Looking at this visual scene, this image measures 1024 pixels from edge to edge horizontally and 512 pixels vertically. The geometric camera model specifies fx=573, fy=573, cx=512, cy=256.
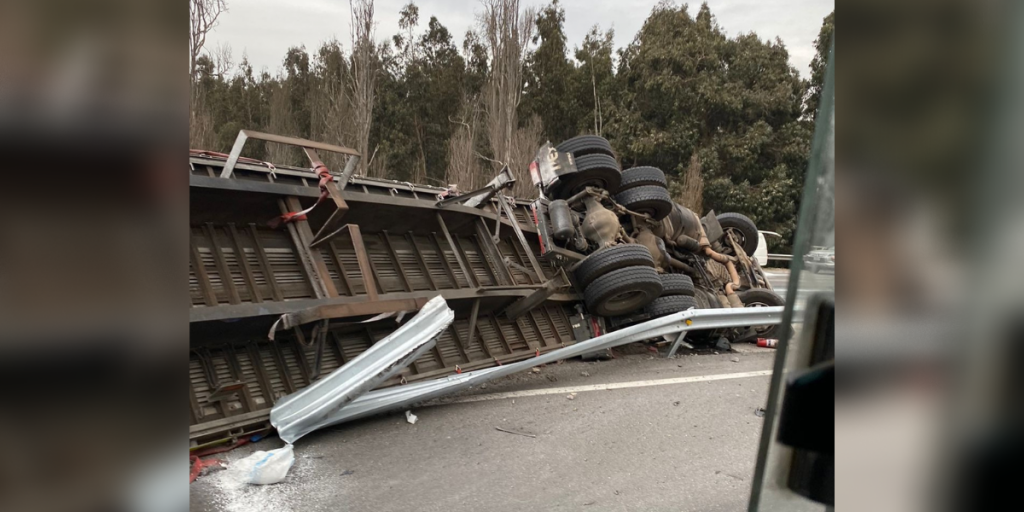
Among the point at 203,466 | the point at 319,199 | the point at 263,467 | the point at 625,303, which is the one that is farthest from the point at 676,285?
the point at 203,466

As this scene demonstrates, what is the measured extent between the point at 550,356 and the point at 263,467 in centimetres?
258

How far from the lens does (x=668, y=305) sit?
21.4ft

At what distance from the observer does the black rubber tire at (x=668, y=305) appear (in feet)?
21.2

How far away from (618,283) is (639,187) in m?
1.97

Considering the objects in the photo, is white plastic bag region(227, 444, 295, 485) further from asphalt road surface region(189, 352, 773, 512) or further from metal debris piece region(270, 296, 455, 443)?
metal debris piece region(270, 296, 455, 443)

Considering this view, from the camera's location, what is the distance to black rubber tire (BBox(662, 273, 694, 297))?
22.1 feet

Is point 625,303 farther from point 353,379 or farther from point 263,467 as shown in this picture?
point 263,467

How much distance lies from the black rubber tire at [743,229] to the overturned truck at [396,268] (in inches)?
64.9

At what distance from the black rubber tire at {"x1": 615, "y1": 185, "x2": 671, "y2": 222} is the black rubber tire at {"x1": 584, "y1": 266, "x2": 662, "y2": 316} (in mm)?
1443

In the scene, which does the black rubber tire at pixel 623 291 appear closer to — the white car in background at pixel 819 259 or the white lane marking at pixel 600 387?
the white lane marking at pixel 600 387

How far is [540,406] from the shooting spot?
4.54 meters

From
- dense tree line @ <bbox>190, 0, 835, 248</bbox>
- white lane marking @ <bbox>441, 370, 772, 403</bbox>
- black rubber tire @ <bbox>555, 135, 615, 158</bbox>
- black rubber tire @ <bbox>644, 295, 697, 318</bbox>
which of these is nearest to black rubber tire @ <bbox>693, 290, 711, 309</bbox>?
black rubber tire @ <bbox>644, 295, 697, 318</bbox>
